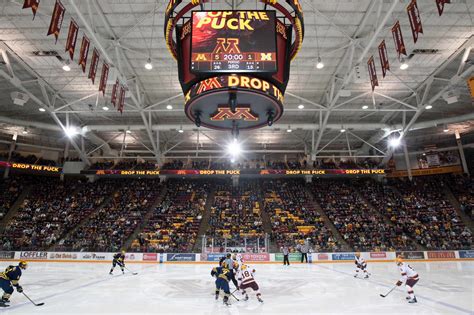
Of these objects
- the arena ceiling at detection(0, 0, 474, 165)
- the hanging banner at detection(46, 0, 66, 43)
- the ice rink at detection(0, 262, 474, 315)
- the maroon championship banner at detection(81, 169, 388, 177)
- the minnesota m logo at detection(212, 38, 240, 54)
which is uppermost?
the arena ceiling at detection(0, 0, 474, 165)

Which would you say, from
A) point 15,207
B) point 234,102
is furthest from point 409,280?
point 15,207

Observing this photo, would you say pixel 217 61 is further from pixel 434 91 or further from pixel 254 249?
pixel 434 91

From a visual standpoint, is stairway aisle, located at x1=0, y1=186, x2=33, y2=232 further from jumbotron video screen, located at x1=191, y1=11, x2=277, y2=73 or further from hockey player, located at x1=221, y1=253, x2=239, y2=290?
jumbotron video screen, located at x1=191, y1=11, x2=277, y2=73

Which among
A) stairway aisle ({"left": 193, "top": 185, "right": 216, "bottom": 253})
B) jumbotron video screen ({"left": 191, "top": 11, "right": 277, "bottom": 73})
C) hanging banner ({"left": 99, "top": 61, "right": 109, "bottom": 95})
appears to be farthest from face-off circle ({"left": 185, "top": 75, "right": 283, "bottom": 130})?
stairway aisle ({"left": 193, "top": 185, "right": 216, "bottom": 253})

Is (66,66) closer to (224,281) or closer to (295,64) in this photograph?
(295,64)

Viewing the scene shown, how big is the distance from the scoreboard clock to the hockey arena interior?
0.05m

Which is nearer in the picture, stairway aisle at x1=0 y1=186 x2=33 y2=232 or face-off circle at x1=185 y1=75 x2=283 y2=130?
face-off circle at x1=185 y1=75 x2=283 y2=130

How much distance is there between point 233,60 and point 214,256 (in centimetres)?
1759

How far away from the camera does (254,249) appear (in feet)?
73.6

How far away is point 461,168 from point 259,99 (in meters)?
37.2

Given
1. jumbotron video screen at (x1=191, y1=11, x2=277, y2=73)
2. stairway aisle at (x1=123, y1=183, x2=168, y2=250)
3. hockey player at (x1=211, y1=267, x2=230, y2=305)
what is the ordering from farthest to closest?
stairway aisle at (x1=123, y1=183, x2=168, y2=250) < hockey player at (x1=211, y1=267, x2=230, y2=305) < jumbotron video screen at (x1=191, y1=11, x2=277, y2=73)

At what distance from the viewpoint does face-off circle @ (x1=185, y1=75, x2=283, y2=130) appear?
7.56 metres

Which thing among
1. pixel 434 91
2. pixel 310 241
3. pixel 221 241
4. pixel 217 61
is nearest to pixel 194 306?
pixel 217 61

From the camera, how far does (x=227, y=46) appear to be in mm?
7848
